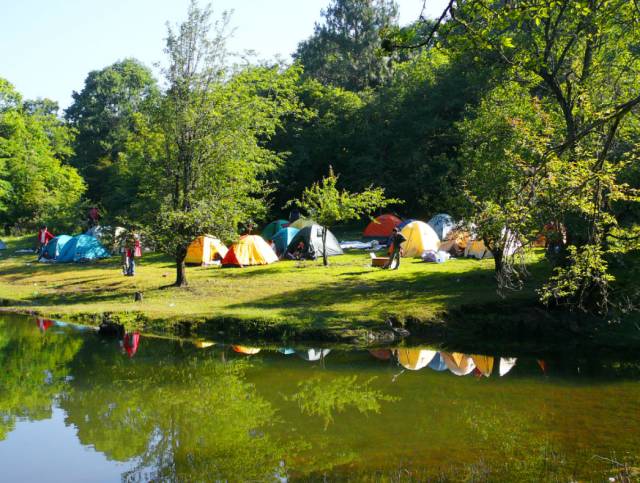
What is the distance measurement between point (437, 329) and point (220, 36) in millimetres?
11689

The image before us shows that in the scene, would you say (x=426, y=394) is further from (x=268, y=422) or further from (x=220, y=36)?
(x=220, y=36)

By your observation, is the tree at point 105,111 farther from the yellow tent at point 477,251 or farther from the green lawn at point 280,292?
the yellow tent at point 477,251

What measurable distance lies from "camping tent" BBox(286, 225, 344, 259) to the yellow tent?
567cm

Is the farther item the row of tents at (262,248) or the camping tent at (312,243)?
the camping tent at (312,243)

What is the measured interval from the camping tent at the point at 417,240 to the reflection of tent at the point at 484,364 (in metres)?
12.8

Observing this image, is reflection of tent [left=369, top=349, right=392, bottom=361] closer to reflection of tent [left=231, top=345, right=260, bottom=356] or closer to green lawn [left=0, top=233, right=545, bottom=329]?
green lawn [left=0, top=233, right=545, bottom=329]

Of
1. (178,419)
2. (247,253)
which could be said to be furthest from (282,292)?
(178,419)

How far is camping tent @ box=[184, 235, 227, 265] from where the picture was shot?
2734cm

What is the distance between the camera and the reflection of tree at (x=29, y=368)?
413 inches

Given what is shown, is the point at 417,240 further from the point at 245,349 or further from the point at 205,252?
the point at 245,349

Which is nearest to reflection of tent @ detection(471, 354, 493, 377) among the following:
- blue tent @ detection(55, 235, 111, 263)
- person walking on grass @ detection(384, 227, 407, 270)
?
person walking on grass @ detection(384, 227, 407, 270)

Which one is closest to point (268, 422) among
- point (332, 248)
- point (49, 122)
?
point (332, 248)

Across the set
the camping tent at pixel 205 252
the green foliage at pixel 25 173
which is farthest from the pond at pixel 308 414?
the green foliage at pixel 25 173

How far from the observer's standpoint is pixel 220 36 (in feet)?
67.7
